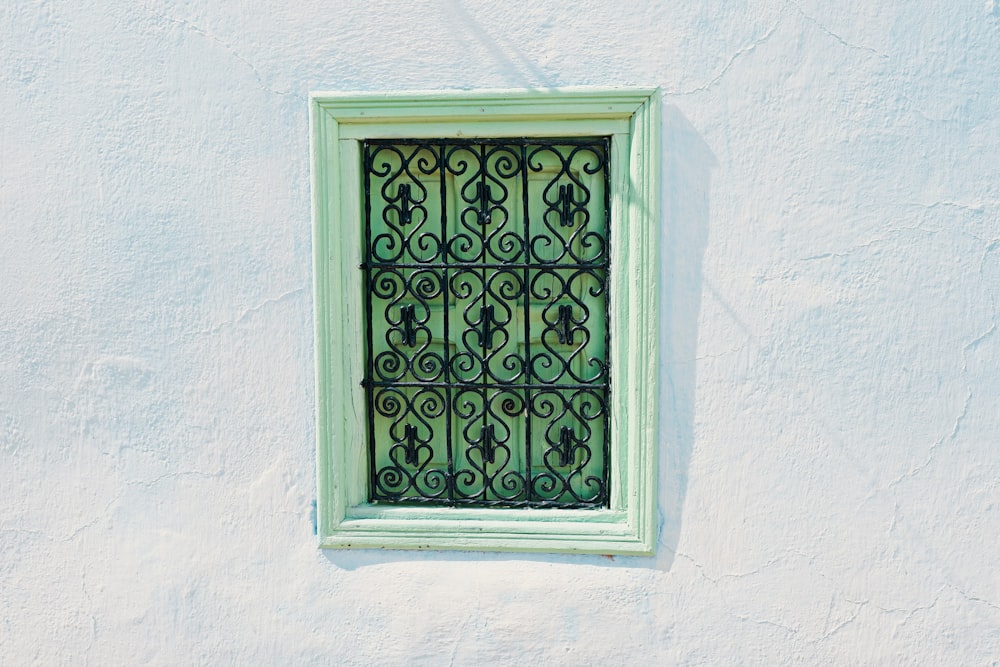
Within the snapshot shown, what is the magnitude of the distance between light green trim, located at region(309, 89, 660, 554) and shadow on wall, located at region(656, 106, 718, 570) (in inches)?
1.5

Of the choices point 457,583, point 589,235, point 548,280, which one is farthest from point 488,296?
point 457,583

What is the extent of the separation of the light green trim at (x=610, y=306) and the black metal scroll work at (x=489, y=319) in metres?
0.05

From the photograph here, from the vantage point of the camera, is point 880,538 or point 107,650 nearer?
point 880,538

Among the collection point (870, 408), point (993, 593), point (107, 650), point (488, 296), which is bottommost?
point (107, 650)

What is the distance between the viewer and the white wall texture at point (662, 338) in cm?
223

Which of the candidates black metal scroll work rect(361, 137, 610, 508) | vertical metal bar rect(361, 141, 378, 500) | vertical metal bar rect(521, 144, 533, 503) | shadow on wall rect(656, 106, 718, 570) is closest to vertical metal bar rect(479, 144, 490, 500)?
black metal scroll work rect(361, 137, 610, 508)

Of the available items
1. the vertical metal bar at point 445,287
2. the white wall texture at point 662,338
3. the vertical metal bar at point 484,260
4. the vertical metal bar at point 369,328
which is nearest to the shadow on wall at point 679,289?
the white wall texture at point 662,338

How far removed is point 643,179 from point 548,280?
0.40m

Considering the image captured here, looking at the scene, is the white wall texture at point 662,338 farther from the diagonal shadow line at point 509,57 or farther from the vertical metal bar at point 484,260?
the vertical metal bar at point 484,260

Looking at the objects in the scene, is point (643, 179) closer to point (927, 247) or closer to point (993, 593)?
point (927, 247)

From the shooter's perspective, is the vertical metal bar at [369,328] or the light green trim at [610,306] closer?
the light green trim at [610,306]

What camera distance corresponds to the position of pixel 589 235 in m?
2.36

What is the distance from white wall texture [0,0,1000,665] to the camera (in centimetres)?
223

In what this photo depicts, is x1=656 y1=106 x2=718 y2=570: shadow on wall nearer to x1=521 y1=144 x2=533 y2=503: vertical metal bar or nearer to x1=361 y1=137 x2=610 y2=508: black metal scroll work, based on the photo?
x1=361 y1=137 x2=610 y2=508: black metal scroll work
